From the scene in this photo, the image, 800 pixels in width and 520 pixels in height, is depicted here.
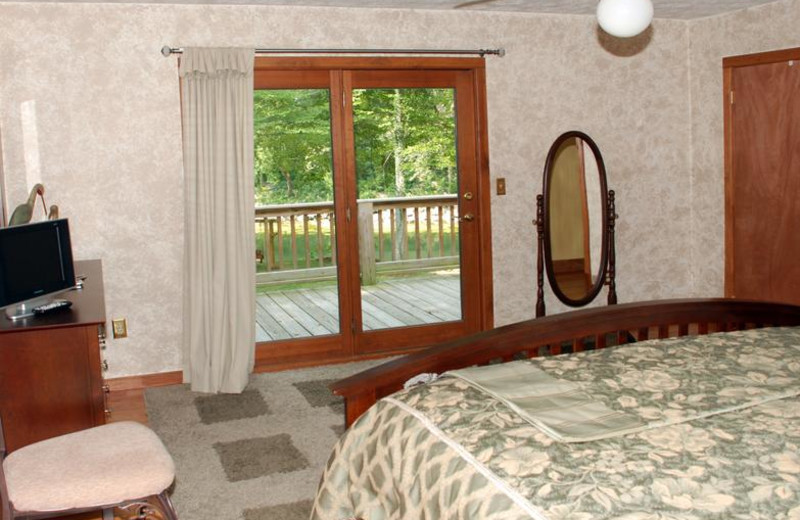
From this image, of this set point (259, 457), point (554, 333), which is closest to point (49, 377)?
point (259, 457)

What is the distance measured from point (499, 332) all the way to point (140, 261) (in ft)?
9.22

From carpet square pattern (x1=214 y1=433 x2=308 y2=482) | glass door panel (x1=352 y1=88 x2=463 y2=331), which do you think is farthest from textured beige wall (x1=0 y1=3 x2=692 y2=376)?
carpet square pattern (x1=214 y1=433 x2=308 y2=482)

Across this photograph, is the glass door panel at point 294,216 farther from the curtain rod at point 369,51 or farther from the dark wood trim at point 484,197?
the dark wood trim at point 484,197

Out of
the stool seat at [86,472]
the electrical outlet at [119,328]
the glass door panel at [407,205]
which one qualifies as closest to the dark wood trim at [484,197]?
the glass door panel at [407,205]

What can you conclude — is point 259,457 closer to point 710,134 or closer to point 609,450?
point 609,450

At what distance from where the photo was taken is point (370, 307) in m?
5.35

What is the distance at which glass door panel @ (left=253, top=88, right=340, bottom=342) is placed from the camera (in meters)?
5.04

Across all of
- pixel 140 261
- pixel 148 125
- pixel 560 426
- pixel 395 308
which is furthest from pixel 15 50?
pixel 560 426

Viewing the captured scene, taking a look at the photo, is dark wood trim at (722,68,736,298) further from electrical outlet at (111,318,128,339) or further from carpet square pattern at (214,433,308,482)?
electrical outlet at (111,318,128,339)

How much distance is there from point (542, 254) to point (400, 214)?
93cm

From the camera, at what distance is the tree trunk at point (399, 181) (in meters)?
5.26

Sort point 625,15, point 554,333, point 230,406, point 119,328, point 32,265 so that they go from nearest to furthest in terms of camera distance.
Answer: point 554,333, point 625,15, point 32,265, point 230,406, point 119,328

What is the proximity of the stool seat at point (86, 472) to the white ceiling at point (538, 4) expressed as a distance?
2798 mm

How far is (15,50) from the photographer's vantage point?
177 inches
